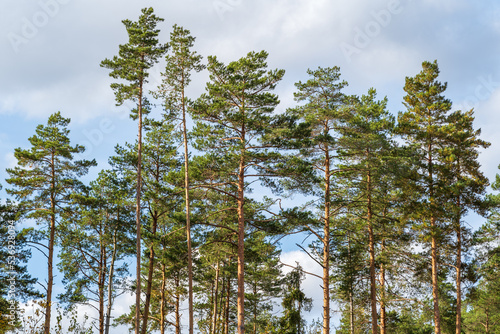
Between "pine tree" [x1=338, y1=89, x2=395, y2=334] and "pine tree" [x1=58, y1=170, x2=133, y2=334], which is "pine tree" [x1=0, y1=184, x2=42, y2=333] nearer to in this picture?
"pine tree" [x1=58, y1=170, x2=133, y2=334]

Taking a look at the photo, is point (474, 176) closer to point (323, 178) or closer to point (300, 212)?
point (323, 178)

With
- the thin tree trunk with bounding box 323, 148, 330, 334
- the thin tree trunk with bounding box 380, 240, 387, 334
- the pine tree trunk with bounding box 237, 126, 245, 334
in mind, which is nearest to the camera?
the pine tree trunk with bounding box 237, 126, 245, 334

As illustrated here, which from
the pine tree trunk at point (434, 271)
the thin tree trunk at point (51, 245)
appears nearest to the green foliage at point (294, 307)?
the pine tree trunk at point (434, 271)

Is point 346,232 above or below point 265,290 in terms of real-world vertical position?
above

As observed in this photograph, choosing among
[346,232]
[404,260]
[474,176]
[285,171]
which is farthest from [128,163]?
[474,176]

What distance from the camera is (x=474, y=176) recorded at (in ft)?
75.1

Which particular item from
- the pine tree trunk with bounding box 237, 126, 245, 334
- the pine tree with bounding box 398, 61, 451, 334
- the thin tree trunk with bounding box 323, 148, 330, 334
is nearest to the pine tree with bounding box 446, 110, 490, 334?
the pine tree with bounding box 398, 61, 451, 334

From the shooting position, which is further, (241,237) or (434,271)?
(434,271)

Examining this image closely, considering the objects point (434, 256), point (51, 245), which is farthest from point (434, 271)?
point (51, 245)

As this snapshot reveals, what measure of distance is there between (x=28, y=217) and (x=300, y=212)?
13667 millimetres

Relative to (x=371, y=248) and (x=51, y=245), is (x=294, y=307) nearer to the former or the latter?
(x=371, y=248)

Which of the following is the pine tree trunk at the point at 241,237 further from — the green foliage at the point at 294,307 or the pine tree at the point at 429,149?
the pine tree at the point at 429,149

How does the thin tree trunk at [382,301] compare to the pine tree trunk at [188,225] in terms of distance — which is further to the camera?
the thin tree trunk at [382,301]

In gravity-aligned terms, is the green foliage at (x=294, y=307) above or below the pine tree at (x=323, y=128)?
below
